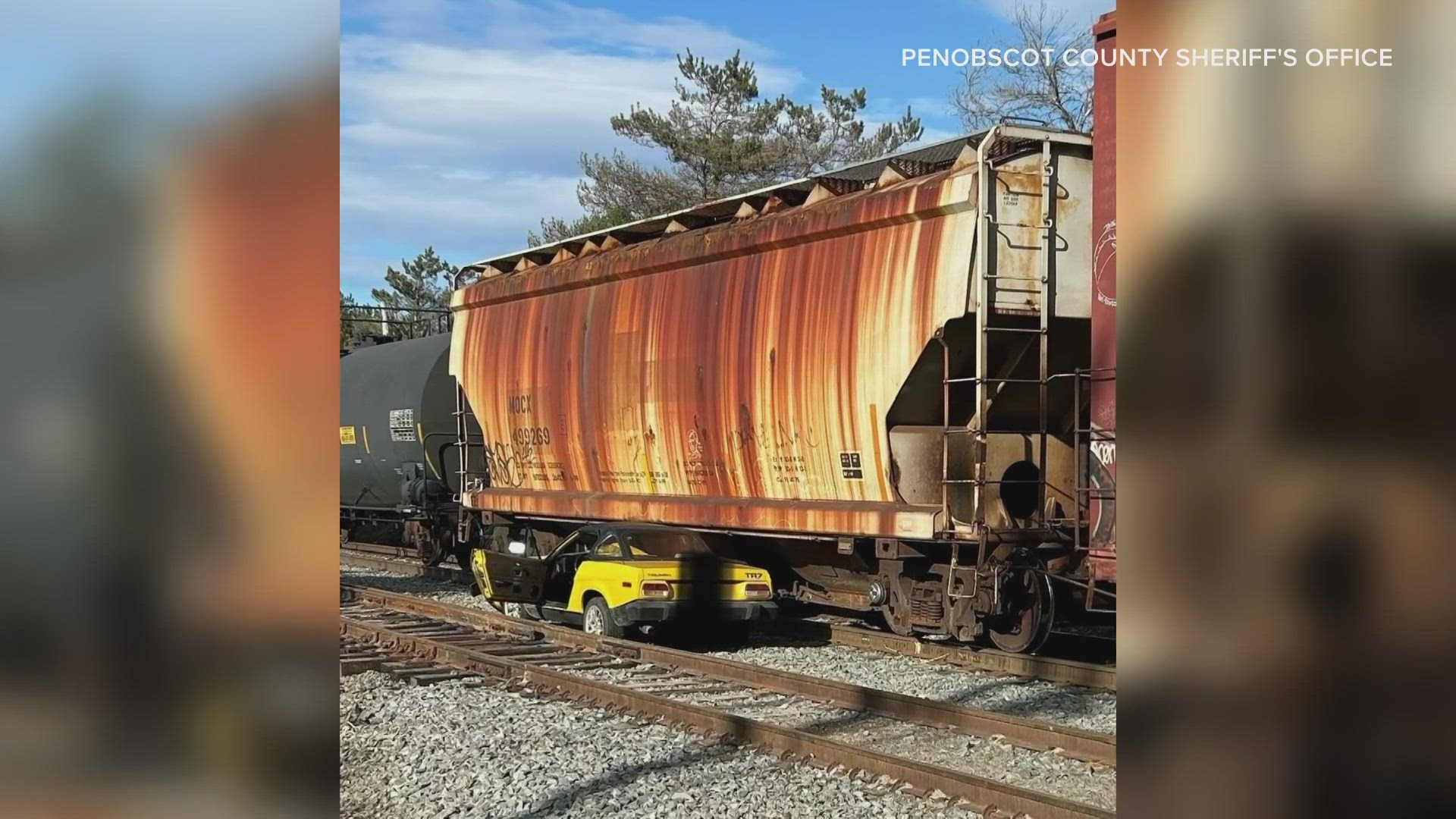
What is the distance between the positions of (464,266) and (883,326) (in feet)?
33.3

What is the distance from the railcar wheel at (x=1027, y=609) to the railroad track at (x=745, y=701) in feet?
7.19

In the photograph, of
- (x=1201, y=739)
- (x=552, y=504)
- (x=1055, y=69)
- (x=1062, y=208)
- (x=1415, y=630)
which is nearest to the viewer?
(x=1415, y=630)

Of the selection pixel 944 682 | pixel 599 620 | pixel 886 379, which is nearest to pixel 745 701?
pixel 944 682

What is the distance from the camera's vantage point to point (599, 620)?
13227 mm

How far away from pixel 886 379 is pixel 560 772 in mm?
5098

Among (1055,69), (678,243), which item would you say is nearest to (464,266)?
(678,243)

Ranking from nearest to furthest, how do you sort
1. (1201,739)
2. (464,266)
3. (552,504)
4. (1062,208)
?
(1201,739) < (1062,208) < (552,504) < (464,266)


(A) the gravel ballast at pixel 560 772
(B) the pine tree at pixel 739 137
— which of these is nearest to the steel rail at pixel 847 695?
(A) the gravel ballast at pixel 560 772

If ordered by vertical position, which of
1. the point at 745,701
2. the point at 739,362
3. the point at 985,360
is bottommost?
the point at 745,701

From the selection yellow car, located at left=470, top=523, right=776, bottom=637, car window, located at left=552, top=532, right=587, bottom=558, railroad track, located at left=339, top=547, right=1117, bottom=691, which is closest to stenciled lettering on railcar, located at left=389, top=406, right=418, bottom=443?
yellow car, located at left=470, top=523, right=776, bottom=637

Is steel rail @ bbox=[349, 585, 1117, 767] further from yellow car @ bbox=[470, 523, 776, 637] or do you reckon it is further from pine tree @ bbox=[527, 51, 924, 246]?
pine tree @ bbox=[527, 51, 924, 246]

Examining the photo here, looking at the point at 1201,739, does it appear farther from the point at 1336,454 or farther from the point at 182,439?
the point at 182,439

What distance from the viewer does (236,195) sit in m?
1.42

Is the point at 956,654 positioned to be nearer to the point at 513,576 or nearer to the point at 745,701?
the point at 745,701
